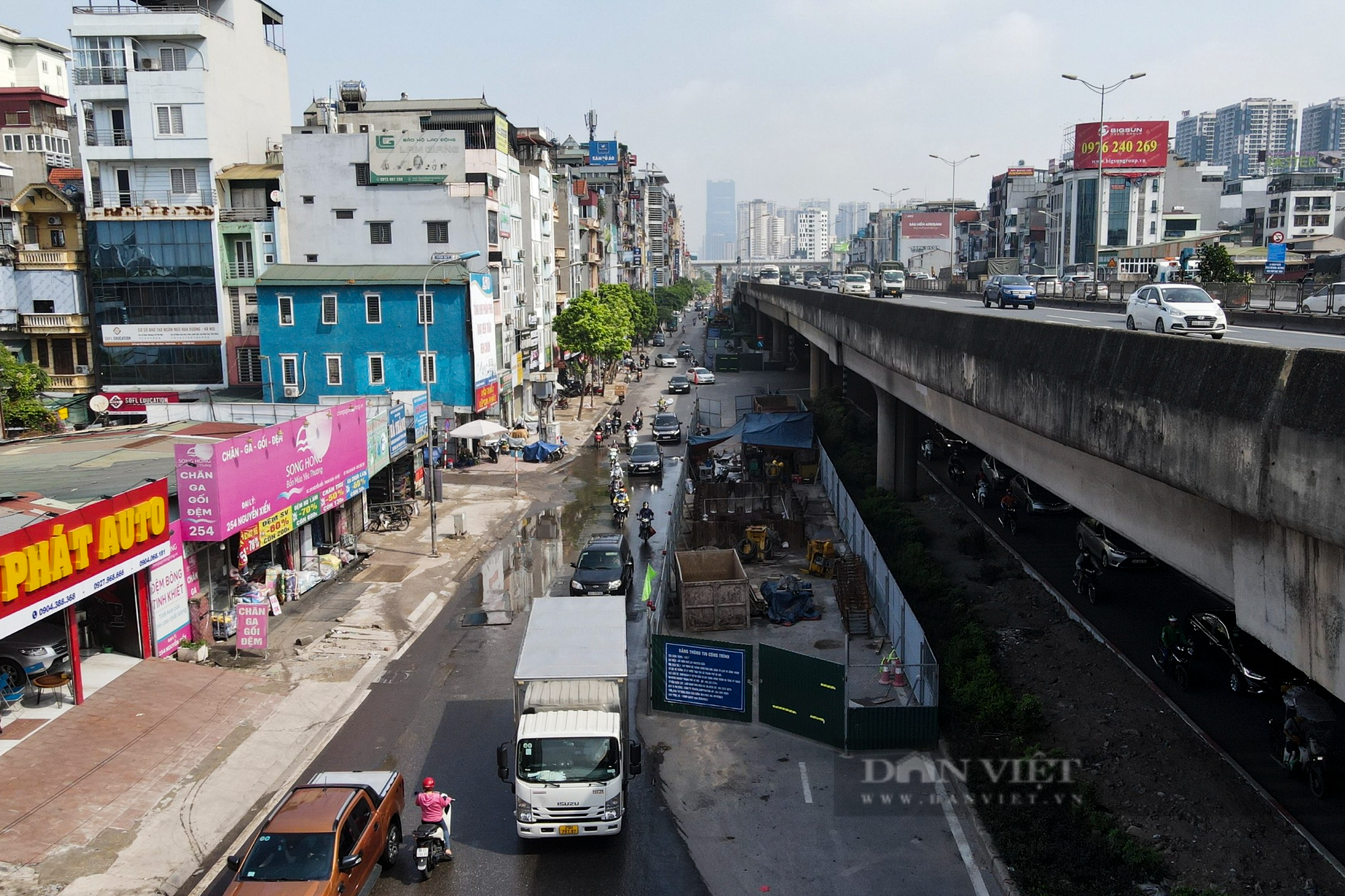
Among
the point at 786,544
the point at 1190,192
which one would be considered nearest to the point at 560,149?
the point at 1190,192

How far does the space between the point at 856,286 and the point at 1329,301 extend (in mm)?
30112

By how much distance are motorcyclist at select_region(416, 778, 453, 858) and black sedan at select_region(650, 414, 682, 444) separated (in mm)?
41303

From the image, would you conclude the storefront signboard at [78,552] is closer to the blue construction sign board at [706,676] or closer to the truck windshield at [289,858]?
the truck windshield at [289,858]

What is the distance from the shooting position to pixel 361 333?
4878 centimetres

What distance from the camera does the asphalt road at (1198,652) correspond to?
1511cm

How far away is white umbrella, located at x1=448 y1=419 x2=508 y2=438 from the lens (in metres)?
45.5

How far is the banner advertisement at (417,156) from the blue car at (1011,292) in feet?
87.7

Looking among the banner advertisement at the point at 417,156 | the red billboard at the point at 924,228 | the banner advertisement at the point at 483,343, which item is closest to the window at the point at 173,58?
the banner advertisement at the point at 417,156

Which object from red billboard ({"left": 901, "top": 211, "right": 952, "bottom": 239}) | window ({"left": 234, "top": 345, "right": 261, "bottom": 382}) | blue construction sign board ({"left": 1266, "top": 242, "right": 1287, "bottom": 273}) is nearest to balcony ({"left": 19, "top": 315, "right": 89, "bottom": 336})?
window ({"left": 234, "top": 345, "right": 261, "bottom": 382})

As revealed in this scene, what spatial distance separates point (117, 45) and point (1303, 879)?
58.5m

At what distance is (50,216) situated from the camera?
52344 mm

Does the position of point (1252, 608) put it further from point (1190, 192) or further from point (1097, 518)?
point (1190, 192)

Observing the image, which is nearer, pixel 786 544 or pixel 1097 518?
pixel 1097 518

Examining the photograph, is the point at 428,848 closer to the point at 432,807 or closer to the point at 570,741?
the point at 432,807
